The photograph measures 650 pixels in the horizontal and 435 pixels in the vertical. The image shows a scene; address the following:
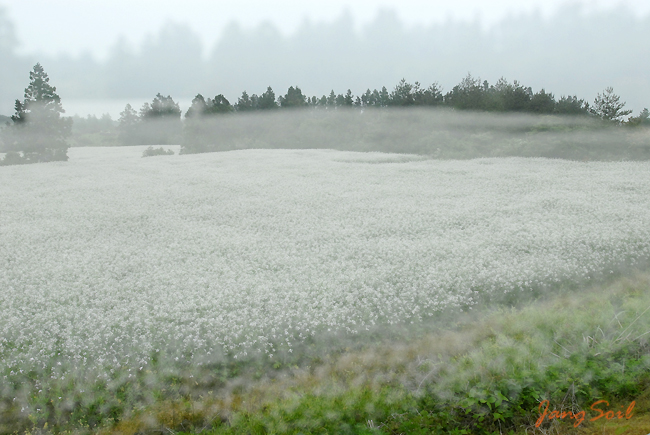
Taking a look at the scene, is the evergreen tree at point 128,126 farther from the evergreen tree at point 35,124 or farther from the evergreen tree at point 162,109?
the evergreen tree at point 35,124

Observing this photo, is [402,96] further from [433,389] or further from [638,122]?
[433,389]

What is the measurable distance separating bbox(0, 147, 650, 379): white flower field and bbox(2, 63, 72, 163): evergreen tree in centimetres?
1301

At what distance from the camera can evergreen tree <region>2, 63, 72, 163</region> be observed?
33281mm

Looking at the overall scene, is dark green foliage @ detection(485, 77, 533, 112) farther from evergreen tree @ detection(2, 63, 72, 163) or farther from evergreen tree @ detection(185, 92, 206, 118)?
evergreen tree @ detection(2, 63, 72, 163)

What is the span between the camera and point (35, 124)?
33469 mm

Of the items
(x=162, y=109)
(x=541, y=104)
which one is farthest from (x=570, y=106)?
(x=162, y=109)

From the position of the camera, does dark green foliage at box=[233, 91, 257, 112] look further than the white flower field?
Yes

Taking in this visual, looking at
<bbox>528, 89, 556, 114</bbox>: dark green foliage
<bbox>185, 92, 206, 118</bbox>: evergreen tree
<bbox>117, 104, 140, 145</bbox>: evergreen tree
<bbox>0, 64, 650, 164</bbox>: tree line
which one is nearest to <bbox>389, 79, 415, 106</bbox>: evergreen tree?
<bbox>0, 64, 650, 164</bbox>: tree line

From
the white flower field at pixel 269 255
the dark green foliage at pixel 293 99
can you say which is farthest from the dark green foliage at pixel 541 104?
the dark green foliage at pixel 293 99

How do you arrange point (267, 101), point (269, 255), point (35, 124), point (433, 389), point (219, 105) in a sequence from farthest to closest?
point (267, 101) < point (219, 105) < point (35, 124) < point (269, 255) < point (433, 389)

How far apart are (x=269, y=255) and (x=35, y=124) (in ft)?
102

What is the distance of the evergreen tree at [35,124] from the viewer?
33.3 meters

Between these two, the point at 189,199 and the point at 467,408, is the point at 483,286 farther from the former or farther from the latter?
the point at 189,199

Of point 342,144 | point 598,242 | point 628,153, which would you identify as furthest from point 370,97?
point 598,242
